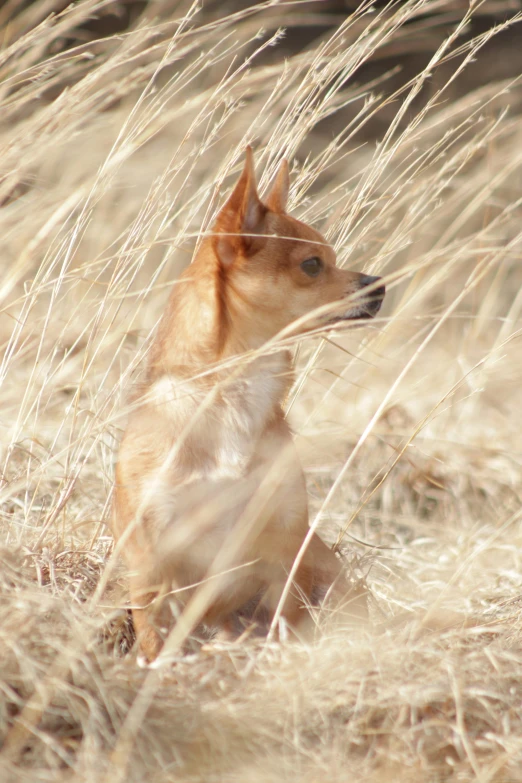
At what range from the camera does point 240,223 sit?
2602 millimetres

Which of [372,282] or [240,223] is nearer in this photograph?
[240,223]

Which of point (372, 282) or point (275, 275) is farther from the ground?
point (275, 275)

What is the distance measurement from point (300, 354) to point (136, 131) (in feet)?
3.48

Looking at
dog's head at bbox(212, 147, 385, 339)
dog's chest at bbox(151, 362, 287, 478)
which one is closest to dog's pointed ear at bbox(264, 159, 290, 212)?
dog's head at bbox(212, 147, 385, 339)

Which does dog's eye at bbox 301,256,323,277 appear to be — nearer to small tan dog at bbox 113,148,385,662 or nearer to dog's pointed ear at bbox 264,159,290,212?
small tan dog at bbox 113,148,385,662

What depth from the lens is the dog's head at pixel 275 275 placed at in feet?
8.68

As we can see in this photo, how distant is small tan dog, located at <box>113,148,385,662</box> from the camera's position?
2.49 m

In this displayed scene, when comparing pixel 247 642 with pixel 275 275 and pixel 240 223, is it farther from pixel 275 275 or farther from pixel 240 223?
pixel 240 223

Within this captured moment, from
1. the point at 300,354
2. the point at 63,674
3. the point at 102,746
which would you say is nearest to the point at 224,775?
the point at 102,746

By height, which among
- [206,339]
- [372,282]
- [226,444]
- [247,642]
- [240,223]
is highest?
[240,223]

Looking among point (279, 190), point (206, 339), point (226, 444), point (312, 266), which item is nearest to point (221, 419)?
point (226, 444)

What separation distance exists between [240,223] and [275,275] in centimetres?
21

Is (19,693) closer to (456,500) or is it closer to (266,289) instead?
(266,289)

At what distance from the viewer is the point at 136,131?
2.74 metres
